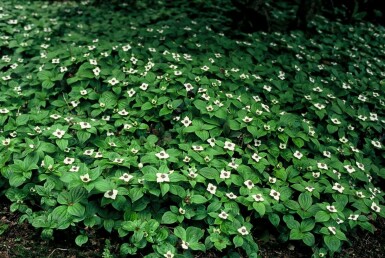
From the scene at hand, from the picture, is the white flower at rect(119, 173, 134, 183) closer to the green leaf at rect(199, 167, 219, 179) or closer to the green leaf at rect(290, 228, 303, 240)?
the green leaf at rect(199, 167, 219, 179)

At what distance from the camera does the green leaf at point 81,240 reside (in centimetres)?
302

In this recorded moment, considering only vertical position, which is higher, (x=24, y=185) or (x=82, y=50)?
(x=82, y=50)

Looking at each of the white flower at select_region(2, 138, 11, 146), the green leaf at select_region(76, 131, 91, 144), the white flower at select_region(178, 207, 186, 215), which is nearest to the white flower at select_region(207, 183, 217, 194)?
the white flower at select_region(178, 207, 186, 215)

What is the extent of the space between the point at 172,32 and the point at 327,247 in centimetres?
374

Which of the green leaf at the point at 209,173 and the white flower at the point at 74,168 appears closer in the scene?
the white flower at the point at 74,168

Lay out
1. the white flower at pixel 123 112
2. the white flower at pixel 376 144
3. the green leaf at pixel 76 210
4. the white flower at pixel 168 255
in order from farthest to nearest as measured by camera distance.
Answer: the white flower at pixel 376 144, the white flower at pixel 123 112, the green leaf at pixel 76 210, the white flower at pixel 168 255

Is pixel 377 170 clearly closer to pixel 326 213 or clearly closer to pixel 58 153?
pixel 326 213

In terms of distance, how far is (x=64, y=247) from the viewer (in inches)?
122

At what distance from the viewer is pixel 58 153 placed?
348 cm

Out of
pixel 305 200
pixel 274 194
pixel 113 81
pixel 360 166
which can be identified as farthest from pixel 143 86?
pixel 360 166

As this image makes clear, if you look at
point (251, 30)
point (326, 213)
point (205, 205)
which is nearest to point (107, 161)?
point (205, 205)

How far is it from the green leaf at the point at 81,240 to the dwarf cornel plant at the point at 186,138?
0.01m

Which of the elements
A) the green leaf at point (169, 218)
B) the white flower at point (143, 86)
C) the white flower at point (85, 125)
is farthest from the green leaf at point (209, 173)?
the white flower at point (143, 86)

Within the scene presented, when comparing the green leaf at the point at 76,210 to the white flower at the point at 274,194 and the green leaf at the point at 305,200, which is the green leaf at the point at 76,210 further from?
the green leaf at the point at 305,200
